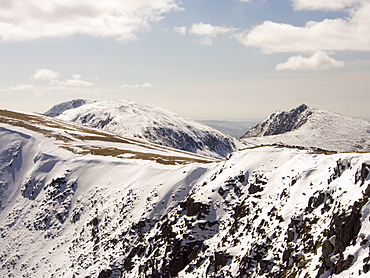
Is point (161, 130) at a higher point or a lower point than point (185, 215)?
higher

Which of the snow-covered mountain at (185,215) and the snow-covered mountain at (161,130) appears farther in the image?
the snow-covered mountain at (161,130)

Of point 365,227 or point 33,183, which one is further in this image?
point 33,183

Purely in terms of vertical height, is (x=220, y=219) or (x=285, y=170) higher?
(x=285, y=170)

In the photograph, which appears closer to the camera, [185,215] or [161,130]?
[185,215]

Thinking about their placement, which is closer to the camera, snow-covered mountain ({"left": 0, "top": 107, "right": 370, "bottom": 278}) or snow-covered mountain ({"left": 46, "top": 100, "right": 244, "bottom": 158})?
snow-covered mountain ({"left": 0, "top": 107, "right": 370, "bottom": 278})

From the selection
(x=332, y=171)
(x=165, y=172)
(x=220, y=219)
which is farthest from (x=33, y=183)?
(x=332, y=171)

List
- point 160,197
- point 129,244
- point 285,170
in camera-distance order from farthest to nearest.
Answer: point 160,197 → point 129,244 → point 285,170

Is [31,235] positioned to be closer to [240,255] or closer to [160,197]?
[160,197]

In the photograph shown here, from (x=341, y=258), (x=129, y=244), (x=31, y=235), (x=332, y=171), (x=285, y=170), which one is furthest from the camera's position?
(x=31, y=235)
